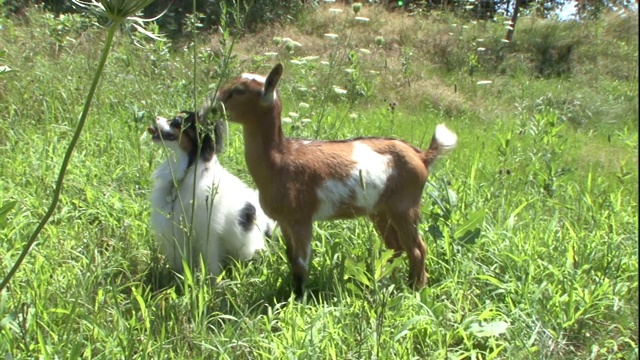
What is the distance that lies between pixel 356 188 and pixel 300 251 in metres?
0.40

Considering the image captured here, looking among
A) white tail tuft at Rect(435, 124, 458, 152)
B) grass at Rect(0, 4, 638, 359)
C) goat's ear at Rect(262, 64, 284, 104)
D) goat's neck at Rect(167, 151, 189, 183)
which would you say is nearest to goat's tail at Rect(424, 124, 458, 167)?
white tail tuft at Rect(435, 124, 458, 152)

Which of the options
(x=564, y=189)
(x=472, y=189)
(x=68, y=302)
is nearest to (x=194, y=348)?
(x=68, y=302)

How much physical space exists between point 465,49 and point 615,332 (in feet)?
24.4

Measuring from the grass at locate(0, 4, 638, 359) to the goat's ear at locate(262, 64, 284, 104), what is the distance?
0.30 meters

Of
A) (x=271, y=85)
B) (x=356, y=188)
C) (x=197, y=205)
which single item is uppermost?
(x=271, y=85)

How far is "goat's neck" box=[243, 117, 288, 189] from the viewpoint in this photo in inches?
122

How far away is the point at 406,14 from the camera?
11.6m

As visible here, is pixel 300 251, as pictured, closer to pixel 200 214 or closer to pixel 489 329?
pixel 200 214

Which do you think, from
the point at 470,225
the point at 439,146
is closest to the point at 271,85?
the point at 439,146

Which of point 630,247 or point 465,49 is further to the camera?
point 465,49

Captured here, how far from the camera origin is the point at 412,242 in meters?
3.26

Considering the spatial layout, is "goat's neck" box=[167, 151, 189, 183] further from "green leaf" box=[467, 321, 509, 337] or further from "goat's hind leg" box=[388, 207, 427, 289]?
"green leaf" box=[467, 321, 509, 337]

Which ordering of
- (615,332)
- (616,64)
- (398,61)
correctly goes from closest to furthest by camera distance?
(615,332), (616,64), (398,61)

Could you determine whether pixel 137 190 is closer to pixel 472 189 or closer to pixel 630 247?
pixel 472 189
